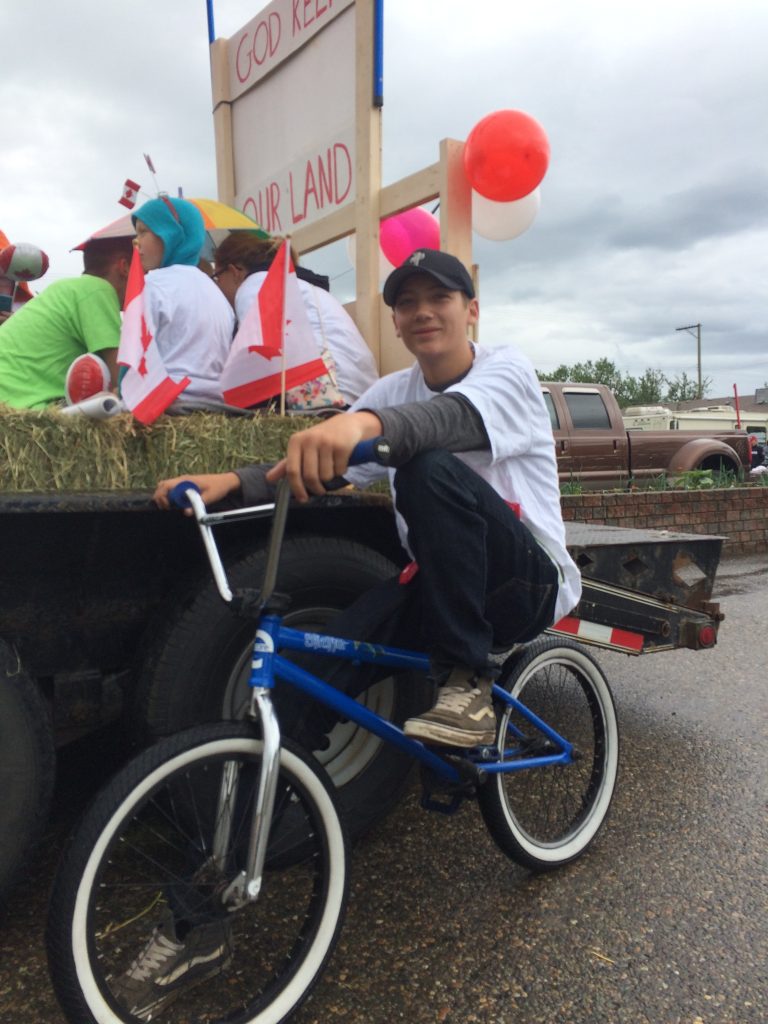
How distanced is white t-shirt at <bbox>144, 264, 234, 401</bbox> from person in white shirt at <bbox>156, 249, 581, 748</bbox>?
82 centimetres

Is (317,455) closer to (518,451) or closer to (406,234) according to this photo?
(518,451)

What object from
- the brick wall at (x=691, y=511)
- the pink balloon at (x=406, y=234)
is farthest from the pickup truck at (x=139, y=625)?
the brick wall at (x=691, y=511)

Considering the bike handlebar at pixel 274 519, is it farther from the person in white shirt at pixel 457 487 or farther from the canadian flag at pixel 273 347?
the canadian flag at pixel 273 347

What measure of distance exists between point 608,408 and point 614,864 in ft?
30.5

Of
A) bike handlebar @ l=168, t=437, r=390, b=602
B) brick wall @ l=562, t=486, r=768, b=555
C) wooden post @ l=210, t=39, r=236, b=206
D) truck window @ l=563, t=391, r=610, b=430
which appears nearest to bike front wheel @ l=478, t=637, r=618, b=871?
bike handlebar @ l=168, t=437, r=390, b=602

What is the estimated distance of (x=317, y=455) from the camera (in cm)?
167

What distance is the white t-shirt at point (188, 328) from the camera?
2781 mm

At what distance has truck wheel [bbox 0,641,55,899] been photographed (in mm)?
1776

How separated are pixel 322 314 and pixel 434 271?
115 cm

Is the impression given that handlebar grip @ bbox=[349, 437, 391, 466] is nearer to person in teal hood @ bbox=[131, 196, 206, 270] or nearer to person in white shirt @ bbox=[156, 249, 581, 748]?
person in white shirt @ bbox=[156, 249, 581, 748]

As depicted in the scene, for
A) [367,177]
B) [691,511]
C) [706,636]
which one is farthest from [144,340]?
[691,511]

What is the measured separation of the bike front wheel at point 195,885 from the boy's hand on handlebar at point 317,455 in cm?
53

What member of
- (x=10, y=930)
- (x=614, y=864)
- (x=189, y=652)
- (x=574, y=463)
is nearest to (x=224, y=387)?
(x=189, y=652)

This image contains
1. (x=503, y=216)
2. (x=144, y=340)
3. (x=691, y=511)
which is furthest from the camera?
(x=691, y=511)
